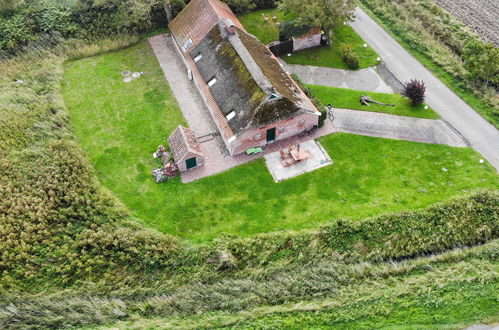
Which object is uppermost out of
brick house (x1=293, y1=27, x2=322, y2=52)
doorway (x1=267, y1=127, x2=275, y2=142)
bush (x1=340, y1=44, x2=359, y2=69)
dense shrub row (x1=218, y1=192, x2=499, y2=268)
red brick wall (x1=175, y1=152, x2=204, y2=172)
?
brick house (x1=293, y1=27, x2=322, y2=52)

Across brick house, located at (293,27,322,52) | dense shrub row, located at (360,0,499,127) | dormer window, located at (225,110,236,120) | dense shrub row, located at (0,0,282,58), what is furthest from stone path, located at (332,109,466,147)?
dense shrub row, located at (0,0,282,58)

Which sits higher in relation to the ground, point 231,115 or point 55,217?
point 231,115

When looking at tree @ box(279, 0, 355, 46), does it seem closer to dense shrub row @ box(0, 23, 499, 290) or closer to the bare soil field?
the bare soil field

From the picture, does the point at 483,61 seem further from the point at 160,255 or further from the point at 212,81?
the point at 160,255

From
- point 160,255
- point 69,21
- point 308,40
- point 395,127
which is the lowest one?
point 395,127

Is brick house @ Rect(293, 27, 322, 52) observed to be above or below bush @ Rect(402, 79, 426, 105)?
above

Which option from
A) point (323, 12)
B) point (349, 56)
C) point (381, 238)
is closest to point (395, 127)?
point (349, 56)

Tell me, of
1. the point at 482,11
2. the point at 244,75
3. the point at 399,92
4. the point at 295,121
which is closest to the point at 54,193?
the point at 244,75

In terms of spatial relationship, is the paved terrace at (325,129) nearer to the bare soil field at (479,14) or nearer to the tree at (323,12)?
the tree at (323,12)

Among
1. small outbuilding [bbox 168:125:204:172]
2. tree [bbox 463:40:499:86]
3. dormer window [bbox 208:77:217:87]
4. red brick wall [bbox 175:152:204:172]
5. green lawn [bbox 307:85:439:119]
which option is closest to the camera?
red brick wall [bbox 175:152:204:172]
